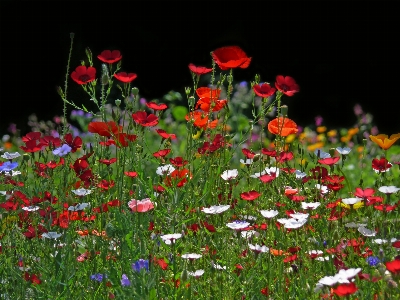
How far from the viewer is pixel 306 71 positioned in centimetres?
795

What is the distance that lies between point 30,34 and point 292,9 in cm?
281

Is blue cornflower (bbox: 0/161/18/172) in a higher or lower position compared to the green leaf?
higher

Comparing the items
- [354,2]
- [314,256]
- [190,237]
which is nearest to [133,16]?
[354,2]

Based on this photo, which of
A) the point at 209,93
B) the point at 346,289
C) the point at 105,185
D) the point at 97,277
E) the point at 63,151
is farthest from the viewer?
the point at 209,93

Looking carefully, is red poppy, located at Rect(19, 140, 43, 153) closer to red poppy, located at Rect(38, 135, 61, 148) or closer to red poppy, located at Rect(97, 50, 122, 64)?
red poppy, located at Rect(38, 135, 61, 148)

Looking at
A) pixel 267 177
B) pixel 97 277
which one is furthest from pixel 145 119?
pixel 97 277

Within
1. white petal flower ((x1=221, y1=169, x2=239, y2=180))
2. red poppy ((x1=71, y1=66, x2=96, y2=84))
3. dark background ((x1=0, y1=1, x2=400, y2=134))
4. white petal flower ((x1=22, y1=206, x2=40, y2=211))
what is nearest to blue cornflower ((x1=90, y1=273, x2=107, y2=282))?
white petal flower ((x1=22, y1=206, x2=40, y2=211))

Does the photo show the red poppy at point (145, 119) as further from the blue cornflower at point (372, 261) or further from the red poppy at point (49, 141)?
the blue cornflower at point (372, 261)

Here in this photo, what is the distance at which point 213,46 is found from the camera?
7.95 m

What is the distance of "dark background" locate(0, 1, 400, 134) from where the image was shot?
7.90 meters

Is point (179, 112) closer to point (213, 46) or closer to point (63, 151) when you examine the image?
point (213, 46)

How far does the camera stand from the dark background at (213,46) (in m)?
7.90

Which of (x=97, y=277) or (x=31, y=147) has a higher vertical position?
(x=31, y=147)

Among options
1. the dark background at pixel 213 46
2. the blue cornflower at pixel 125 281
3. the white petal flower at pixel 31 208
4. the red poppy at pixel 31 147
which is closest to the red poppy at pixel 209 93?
the red poppy at pixel 31 147
